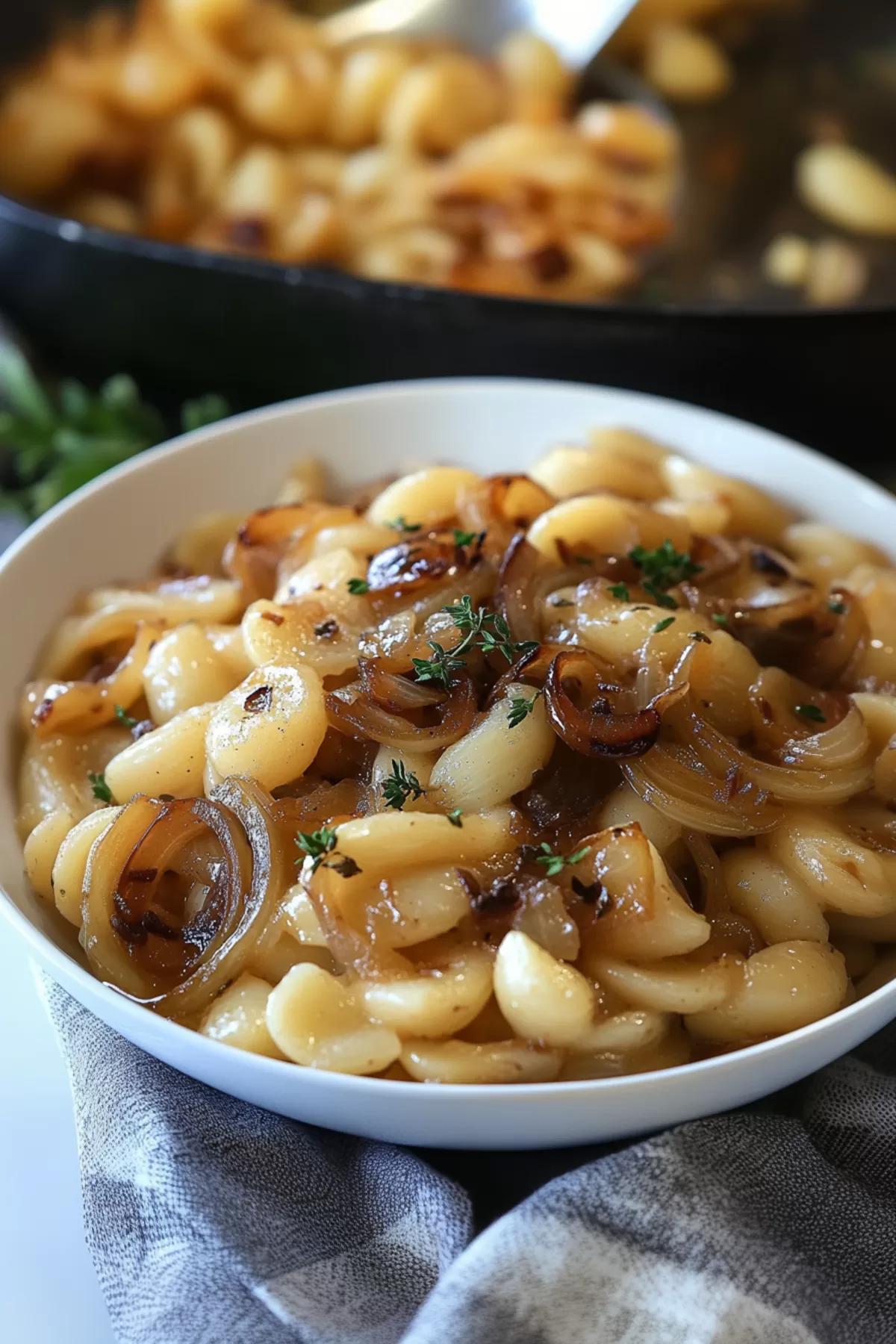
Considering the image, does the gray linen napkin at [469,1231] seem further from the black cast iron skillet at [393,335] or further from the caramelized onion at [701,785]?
the black cast iron skillet at [393,335]

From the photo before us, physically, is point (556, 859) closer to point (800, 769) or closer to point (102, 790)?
point (800, 769)

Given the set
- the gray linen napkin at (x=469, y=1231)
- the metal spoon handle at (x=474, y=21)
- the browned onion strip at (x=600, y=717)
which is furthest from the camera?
the metal spoon handle at (x=474, y=21)

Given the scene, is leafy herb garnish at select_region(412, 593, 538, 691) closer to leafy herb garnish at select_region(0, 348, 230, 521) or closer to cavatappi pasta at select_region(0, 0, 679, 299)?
leafy herb garnish at select_region(0, 348, 230, 521)

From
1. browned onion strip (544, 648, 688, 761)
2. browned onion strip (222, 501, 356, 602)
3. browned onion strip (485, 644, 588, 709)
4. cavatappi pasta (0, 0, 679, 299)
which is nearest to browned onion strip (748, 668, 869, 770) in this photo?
browned onion strip (544, 648, 688, 761)

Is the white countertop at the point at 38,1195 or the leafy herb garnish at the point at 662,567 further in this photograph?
the leafy herb garnish at the point at 662,567

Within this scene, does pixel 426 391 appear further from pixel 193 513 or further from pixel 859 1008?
pixel 859 1008

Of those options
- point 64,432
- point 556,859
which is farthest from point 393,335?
point 556,859

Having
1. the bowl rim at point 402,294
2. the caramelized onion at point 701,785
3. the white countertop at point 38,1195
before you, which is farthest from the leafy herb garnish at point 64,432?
the caramelized onion at point 701,785
